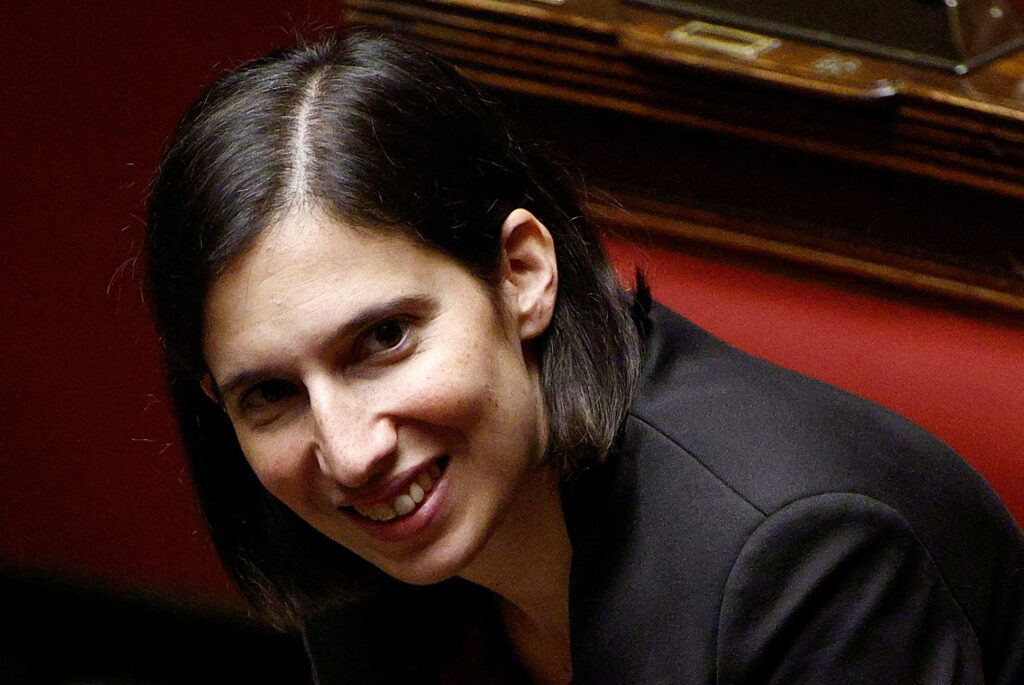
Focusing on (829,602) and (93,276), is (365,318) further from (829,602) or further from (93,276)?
(93,276)

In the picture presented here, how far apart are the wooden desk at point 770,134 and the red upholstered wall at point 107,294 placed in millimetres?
64

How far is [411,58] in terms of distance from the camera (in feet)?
4.02

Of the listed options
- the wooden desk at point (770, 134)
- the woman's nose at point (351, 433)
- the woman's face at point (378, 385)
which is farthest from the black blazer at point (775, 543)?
the wooden desk at point (770, 134)

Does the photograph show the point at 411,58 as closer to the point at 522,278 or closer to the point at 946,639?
the point at 522,278

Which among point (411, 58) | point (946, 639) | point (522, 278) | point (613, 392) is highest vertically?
point (411, 58)

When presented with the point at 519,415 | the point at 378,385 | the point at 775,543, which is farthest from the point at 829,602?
the point at 378,385

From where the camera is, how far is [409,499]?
114 cm

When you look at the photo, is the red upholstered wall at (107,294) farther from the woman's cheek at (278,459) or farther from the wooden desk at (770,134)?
the woman's cheek at (278,459)

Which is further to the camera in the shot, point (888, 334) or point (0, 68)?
point (0, 68)

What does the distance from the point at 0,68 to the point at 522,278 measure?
4.13ft

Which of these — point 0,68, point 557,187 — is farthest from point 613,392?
point 0,68

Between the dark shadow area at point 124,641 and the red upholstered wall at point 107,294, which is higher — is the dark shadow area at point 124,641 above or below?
below

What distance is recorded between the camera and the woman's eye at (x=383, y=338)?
1.10 meters

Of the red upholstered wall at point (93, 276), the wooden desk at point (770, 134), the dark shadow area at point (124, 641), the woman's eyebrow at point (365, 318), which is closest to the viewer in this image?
the woman's eyebrow at point (365, 318)
